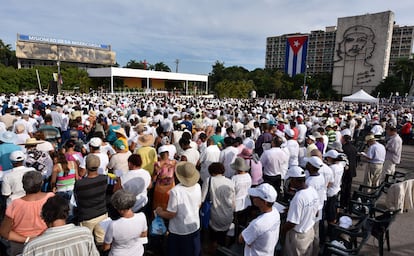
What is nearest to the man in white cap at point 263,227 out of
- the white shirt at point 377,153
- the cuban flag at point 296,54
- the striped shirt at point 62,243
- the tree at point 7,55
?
the striped shirt at point 62,243

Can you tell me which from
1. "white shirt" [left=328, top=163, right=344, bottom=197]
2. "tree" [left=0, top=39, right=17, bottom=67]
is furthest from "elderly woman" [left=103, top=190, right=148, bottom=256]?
"tree" [left=0, top=39, right=17, bottom=67]

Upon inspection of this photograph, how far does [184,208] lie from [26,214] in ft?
4.83

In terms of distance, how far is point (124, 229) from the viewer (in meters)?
2.34

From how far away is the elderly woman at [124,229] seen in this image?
232 cm

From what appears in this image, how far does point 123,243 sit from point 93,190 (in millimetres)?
852

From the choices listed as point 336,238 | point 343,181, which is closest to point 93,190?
point 336,238

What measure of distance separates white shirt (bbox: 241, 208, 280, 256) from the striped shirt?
1332mm

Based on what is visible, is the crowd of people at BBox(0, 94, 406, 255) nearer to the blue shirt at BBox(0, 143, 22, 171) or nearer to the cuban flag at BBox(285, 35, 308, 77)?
the blue shirt at BBox(0, 143, 22, 171)

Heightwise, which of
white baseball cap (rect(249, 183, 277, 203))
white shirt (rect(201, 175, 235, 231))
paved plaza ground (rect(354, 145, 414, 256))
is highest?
white baseball cap (rect(249, 183, 277, 203))

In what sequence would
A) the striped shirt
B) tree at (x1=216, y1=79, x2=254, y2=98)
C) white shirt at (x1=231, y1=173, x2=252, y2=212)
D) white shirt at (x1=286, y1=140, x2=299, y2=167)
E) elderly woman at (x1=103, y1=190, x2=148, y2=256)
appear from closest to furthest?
1. the striped shirt
2. elderly woman at (x1=103, y1=190, x2=148, y2=256)
3. white shirt at (x1=231, y1=173, x2=252, y2=212)
4. white shirt at (x1=286, y1=140, x2=299, y2=167)
5. tree at (x1=216, y1=79, x2=254, y2=98)

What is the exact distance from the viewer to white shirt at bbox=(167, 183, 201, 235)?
2834mm

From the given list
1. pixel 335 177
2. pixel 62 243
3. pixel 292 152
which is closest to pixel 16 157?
pixel 62 243

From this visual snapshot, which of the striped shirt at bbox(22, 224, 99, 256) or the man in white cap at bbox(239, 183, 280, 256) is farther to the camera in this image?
the man in white cap at bbox(239, 183, 280, 256)

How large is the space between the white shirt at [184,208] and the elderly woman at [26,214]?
4.05ft
